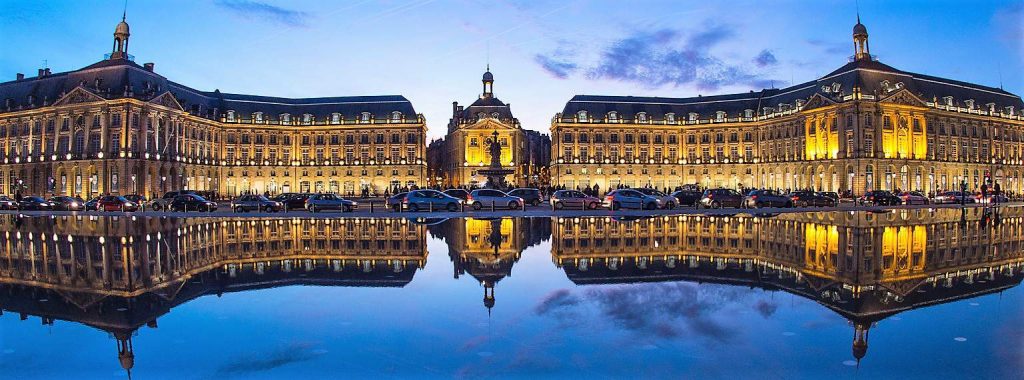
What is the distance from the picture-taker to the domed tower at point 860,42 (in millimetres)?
84062

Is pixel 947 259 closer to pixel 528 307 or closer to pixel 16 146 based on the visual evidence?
pixel 528 307

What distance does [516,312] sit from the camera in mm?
9344

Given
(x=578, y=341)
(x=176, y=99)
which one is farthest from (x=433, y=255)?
(x=176, y=99)

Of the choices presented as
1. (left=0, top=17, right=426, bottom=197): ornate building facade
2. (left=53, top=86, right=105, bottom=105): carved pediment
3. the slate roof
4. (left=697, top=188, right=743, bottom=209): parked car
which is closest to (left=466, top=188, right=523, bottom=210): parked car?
(left=697, top=188, right=743, bottom=209): parked car

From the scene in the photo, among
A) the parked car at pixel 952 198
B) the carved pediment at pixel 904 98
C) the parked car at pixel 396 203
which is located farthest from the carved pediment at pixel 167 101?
the carved pediment at pixel 904 98

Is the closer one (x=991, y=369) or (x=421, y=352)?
(x=991, y=369)

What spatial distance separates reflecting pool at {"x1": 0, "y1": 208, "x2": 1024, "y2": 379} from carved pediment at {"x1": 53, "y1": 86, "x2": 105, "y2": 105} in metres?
67.2

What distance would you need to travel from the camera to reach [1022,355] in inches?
280

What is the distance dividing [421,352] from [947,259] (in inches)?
503

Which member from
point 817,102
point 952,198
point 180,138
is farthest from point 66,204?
point 817,102

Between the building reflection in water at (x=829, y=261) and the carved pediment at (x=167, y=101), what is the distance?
68777mm

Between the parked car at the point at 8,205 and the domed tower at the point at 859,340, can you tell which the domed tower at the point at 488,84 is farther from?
the domed tower at the point at 859,340

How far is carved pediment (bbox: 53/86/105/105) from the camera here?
7494 cm

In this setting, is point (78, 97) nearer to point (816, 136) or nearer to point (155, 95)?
point (155, 95)
